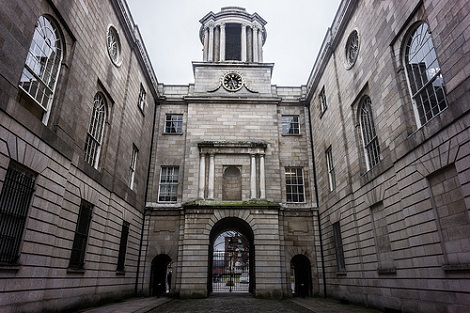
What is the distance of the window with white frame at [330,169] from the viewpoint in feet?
52.6

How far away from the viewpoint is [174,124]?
2033cm

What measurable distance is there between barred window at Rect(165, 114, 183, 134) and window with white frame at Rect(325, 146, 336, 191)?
9.66m

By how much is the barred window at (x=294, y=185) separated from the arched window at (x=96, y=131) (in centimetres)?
1134

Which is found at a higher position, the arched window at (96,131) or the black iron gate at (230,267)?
the arched window at (96,131)

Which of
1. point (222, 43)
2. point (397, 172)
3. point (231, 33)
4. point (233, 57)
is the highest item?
point (231, 33)

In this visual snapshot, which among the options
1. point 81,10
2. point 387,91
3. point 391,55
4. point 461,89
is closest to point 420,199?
point 461,89

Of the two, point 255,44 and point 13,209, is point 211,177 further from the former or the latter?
point 255,44

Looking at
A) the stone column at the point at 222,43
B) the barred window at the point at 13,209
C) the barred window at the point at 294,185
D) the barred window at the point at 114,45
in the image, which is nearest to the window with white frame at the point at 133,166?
the barred window at the point at 114,45

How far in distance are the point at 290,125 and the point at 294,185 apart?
4.29 metres

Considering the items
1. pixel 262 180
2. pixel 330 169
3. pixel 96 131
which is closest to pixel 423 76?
pixel 330 169

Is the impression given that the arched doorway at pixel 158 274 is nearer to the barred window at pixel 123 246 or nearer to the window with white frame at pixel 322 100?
the barred window at pixel 123 246

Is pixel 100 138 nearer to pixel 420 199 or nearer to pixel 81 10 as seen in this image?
pixel 81 10

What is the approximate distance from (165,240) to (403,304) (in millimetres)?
12416

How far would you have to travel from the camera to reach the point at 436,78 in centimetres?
858
